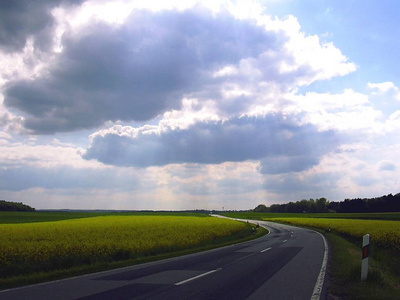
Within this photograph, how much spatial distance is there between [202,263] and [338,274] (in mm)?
5561

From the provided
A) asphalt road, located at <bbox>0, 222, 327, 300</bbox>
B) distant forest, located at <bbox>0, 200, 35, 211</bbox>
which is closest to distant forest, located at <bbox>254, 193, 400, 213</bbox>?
asphalt road, located at <bbox>0, 222, 327, 300</bbox>

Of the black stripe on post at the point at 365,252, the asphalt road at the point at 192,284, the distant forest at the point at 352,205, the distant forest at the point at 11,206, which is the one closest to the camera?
the asphalt road at the point at 192,284

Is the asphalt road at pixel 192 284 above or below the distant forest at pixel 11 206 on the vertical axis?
above

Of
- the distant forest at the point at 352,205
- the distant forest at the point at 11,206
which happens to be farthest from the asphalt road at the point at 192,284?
the distant forest at the point at 11,206

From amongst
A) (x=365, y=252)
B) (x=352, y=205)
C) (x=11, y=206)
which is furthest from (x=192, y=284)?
(x=11, y=206)

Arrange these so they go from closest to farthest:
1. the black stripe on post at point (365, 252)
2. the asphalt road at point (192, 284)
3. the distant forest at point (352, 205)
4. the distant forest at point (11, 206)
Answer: the asphalt road at point (192, 284), the black stripe on post at point (365, 252), the distant forest at point (352, 205), the distant forest at point (11, 206)

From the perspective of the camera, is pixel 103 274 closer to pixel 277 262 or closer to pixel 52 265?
pixel 52 265

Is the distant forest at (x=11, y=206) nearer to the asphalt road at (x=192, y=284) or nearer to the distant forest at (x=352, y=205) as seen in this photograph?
the distant forest at (x=352, y=205)

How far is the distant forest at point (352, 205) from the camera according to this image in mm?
119062

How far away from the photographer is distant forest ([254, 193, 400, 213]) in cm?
11906

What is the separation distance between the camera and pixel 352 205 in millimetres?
138125

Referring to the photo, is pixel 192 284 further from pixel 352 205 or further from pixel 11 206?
pixel 11 206

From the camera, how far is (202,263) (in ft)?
50.2

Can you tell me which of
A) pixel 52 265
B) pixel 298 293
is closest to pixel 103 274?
pixel 52 265
